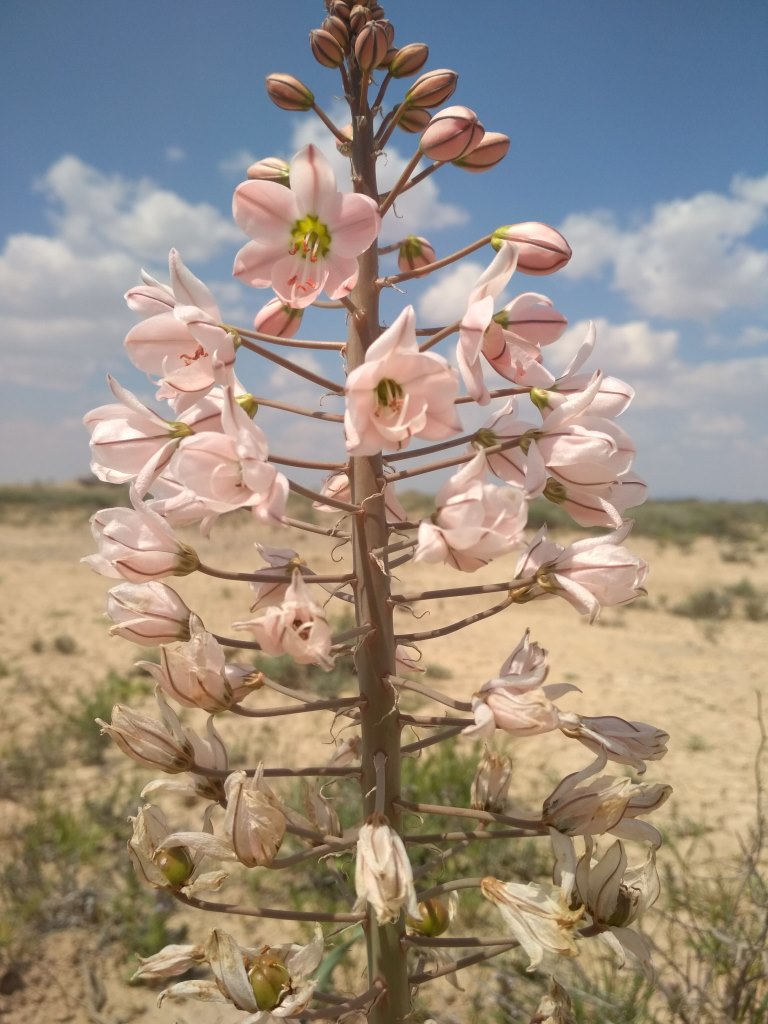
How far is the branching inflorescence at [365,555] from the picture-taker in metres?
1.45

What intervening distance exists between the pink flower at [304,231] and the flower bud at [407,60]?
54cm

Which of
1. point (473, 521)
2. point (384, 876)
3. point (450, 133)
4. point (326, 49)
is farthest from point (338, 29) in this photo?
point (384, 876)

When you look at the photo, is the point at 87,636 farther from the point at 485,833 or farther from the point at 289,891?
the point at 485,833

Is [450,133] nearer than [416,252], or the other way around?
[450,133]

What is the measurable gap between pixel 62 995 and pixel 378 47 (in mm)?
3960

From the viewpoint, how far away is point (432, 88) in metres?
1.95

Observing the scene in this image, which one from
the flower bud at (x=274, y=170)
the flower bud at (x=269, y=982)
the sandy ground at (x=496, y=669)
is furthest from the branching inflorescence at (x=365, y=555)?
the sandy ground at (x=496, y=669)

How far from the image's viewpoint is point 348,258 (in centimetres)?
170

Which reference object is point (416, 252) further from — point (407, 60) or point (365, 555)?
point (365, 555)

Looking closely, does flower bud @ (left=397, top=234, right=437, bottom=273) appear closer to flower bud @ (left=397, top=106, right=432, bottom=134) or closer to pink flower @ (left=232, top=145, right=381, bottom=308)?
flower bud @ (left=397, top=106, right=432, bottom=134)

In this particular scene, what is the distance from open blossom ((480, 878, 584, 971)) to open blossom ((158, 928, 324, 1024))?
41 centimetres

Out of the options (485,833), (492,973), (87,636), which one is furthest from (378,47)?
(87,636)

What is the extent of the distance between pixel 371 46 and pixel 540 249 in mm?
663

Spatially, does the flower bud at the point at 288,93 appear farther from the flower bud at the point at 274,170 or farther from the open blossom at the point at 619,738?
the open blossom at the point at 619,738
